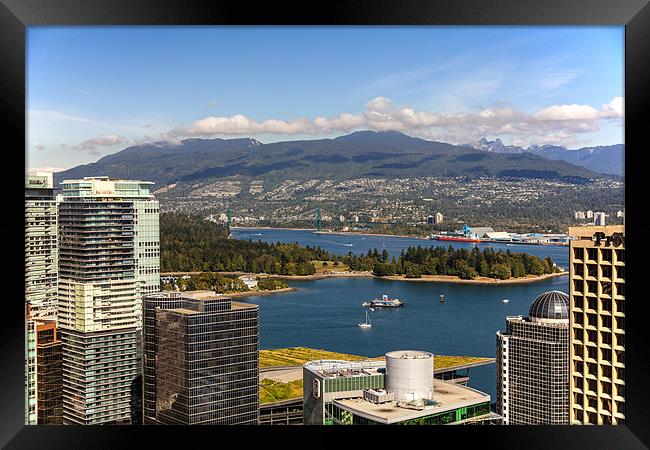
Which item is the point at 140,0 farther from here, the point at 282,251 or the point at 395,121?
the point at 395,121

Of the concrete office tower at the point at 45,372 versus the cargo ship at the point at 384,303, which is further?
the cargo ship at the point at 384,303

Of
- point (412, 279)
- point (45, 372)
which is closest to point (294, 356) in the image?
point (45, 372)

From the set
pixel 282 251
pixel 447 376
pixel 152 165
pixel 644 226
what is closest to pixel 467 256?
pixel 282 251

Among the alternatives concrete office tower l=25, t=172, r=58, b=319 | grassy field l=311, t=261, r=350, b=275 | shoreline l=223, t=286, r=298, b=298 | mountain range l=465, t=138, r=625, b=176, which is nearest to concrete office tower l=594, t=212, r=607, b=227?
mountain range l=465, t=138, r=625, b=176

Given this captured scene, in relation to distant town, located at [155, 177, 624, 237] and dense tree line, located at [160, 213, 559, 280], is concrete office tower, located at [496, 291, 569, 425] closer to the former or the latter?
dense tree line, located at [160, 213, 559, 280]

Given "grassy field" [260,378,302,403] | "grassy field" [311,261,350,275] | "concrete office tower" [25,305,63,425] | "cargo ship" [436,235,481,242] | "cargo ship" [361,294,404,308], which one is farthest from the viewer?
"cargo ship" [436,235,481,242]

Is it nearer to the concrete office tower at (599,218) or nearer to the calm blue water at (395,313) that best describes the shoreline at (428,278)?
the calm blue water at (395,313)

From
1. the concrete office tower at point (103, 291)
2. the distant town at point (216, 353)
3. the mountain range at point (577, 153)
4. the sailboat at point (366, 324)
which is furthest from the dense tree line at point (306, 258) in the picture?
the mountain range at point (577, 153)

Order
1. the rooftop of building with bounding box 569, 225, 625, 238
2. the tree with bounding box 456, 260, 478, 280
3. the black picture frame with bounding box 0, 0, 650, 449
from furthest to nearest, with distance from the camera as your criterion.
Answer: the tree with bounding box 456, 260, 478, 280
the rooftop of building with bounding box 569, 225, 625, 238
the black picture frame with bounding box 0, 0, 650, 449

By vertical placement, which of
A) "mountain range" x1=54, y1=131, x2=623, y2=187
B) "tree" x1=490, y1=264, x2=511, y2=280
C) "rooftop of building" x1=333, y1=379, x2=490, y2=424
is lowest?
"rooftop of building" x1=333, y1=379, x2=490, y2=424
